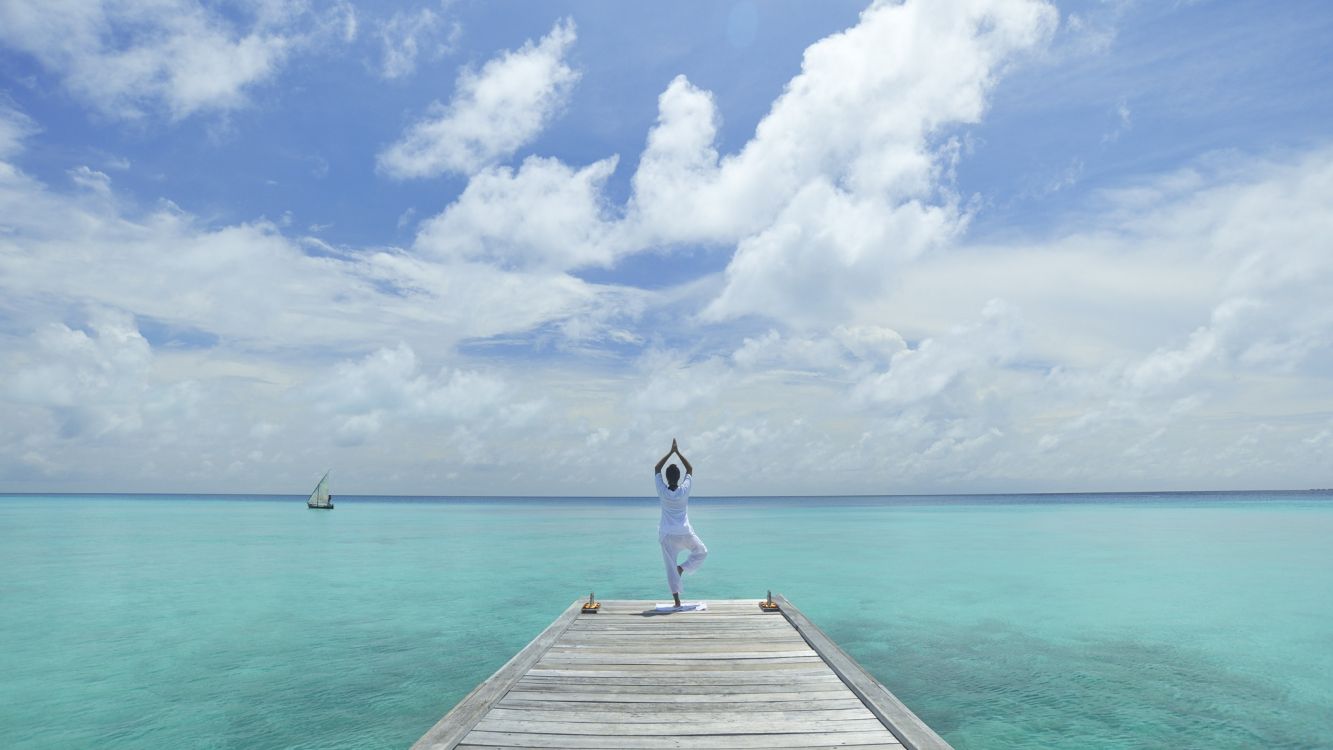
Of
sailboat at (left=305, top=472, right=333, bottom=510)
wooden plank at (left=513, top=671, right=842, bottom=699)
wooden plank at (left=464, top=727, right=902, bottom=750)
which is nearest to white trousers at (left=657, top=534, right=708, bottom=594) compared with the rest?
wooden plank at (left=513, top=671, right=842, bottom=699)

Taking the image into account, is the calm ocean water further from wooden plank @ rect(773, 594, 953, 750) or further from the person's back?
the person's back

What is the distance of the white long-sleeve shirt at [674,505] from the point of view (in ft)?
34.1

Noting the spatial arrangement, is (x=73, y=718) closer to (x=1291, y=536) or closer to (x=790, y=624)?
(x=790, y=624)

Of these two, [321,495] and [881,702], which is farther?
[321,495]

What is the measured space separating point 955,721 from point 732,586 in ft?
47.2

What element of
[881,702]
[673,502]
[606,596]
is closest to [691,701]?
[881,702]

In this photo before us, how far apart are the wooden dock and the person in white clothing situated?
1.03 meters

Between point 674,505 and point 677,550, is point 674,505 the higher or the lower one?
the higher one

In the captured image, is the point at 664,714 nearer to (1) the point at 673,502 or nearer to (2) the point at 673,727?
(2) the point at 673,727

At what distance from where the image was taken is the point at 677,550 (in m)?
10.7

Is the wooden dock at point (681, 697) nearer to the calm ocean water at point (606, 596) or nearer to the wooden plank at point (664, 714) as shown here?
the wooden plank at point (664, 714)

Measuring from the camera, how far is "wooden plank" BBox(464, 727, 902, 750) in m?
5.75

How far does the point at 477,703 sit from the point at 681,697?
200cm

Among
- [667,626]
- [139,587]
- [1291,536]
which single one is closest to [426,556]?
[139,587]
